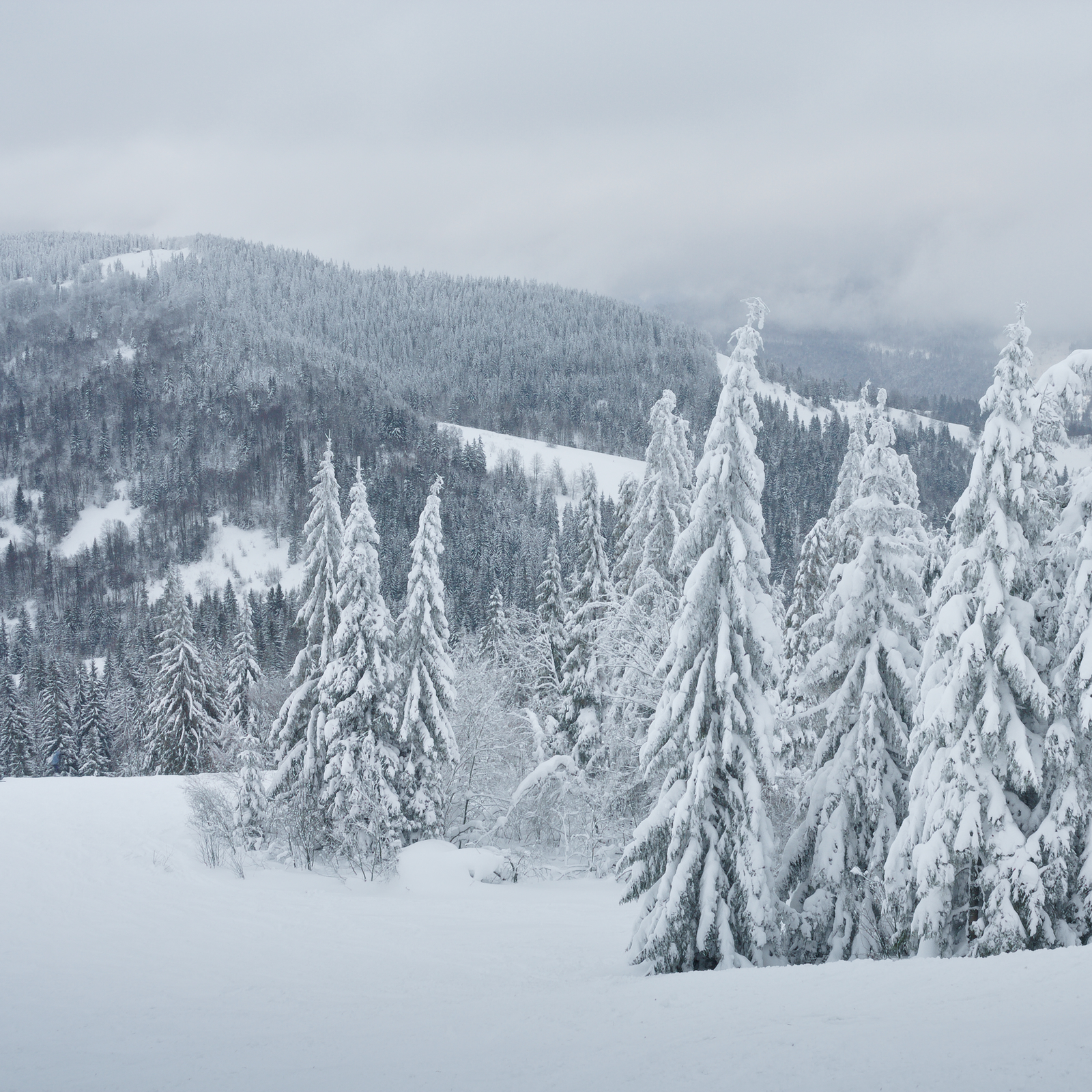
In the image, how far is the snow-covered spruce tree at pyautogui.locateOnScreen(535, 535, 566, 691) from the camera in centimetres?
3297

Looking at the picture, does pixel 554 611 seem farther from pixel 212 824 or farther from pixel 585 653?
pixel 212 824

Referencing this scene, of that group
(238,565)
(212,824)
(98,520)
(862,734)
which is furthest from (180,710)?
(98,520)

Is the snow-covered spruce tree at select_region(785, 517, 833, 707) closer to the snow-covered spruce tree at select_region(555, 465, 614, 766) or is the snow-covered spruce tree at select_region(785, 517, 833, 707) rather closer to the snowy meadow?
the snowy meadow

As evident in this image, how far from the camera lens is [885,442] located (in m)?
16.0

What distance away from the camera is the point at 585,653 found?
96.7ft

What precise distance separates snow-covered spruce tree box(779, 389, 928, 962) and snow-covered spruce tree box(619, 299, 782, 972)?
50.5 inches

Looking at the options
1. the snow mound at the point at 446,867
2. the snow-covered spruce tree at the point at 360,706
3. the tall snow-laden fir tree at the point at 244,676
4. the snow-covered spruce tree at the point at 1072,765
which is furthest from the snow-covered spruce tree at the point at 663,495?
the tall snow-laden fir tree at the point at 244,676

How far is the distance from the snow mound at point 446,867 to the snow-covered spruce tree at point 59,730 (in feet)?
149

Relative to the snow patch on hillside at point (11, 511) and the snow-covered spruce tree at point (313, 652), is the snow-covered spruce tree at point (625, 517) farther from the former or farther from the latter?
the snow patch on hillside at point (11, 511)

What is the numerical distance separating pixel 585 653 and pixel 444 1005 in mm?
16545

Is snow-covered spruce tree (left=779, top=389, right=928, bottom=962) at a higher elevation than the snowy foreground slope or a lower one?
higher

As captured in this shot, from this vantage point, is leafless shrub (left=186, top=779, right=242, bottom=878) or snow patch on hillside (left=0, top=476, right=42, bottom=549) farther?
snow patch on hillside (left=0, top=476, right=42, bottom=549)

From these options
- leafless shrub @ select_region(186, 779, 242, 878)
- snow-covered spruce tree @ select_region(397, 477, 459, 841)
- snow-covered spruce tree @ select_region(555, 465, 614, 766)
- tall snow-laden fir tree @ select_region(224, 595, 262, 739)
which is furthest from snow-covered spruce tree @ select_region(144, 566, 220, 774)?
snow-covered spruce tree @ select_region(555, 465, 614, 766)

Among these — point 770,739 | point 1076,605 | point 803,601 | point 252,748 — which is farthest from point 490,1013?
point 803,601
